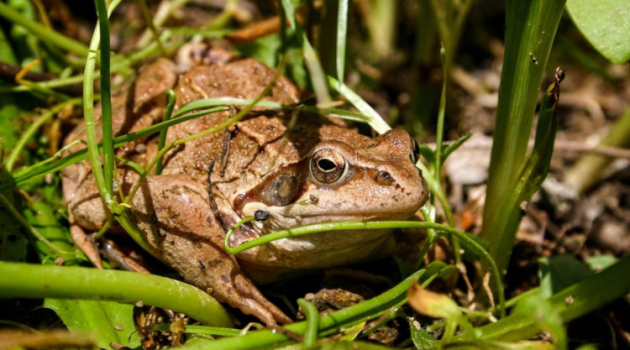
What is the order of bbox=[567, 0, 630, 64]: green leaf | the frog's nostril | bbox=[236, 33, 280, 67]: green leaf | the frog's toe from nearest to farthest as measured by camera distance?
bbox=[567, 0, 630, 64]: green leaf < the frog's nostril < the frog's toe < bbox=[236, 33, 280, 67]: green leaf

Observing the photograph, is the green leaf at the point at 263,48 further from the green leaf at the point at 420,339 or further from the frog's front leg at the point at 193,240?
the green leaf at the point at 420,339

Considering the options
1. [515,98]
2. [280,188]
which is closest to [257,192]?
[280,188]


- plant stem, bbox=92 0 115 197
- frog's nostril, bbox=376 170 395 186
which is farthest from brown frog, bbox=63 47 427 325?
plant stem, bbox=92 0 115 197

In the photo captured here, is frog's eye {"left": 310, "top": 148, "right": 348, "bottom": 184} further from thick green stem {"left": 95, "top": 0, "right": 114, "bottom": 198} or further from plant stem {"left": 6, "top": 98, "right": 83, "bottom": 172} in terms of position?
plant stem {"left": 6, "top": 98, "right": 83, "bottom": 172}

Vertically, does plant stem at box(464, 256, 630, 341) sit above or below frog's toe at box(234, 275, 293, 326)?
below

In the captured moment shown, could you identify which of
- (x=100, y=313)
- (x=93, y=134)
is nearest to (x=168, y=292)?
(x=100, y=313)

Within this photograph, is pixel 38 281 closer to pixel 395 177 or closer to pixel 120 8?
pixel 395 177
